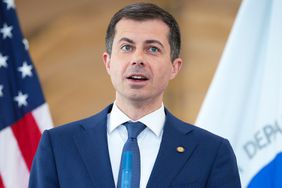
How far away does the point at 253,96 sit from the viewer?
9.22 feet

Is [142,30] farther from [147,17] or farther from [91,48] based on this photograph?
[91,48]

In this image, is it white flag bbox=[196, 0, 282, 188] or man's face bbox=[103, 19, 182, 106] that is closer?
man's face bbox=[103, 19, 182, 106]

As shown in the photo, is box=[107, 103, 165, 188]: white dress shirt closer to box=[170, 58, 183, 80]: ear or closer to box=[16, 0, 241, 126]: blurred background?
box=[170, 58, 183, 80]: ear

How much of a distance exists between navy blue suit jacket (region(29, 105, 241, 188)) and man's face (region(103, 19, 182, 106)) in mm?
140

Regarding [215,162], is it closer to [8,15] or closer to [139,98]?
[139,98]

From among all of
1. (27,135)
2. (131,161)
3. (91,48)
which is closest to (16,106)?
(27,135)

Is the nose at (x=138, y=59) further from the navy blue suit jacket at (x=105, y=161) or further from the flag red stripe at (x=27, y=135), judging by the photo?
the flag red stripe at (x=27, y=135)

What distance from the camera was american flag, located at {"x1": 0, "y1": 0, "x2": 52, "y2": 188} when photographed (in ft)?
9.39

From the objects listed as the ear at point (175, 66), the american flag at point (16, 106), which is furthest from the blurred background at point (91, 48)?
the ear at point (175, 66)

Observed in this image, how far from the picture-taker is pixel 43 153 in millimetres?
1759

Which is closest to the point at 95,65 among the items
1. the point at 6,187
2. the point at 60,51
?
the point at 60,51

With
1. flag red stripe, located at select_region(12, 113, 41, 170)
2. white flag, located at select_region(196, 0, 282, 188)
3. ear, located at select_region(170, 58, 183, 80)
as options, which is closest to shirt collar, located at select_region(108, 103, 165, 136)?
ear, located at select_region(170, 58, 183, 80)

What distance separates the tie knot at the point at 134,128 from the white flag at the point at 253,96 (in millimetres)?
1106

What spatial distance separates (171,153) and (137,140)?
0.39ft
